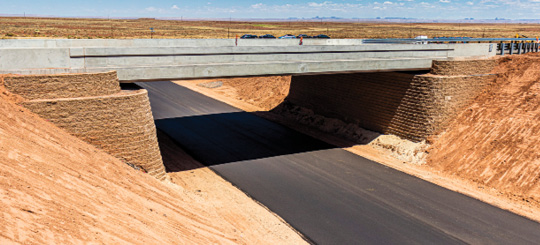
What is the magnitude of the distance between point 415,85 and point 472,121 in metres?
4.20

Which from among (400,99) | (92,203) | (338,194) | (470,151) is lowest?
(338,194)

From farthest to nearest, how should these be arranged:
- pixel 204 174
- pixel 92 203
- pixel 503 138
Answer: pixel 503 138
pixel 204 174
pixel 92 203

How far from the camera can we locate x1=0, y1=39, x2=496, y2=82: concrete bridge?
17.4m

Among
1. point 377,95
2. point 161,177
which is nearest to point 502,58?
point 377,95

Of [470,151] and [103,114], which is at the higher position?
[103,114]

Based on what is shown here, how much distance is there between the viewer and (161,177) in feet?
65.2

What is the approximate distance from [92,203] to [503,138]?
73.8ft

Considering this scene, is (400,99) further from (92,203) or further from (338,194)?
(92,203)

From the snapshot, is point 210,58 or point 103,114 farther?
point 210,58

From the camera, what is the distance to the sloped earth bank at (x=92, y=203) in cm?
948

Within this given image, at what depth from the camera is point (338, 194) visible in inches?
808

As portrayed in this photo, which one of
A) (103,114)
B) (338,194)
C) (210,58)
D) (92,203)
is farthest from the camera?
(210,58)

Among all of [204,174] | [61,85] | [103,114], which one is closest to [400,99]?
[204,174]

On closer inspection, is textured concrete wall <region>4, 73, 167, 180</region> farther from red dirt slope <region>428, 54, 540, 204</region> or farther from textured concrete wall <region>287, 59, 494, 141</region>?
red dirt slope <region>428, 54, 540, 204</region>
